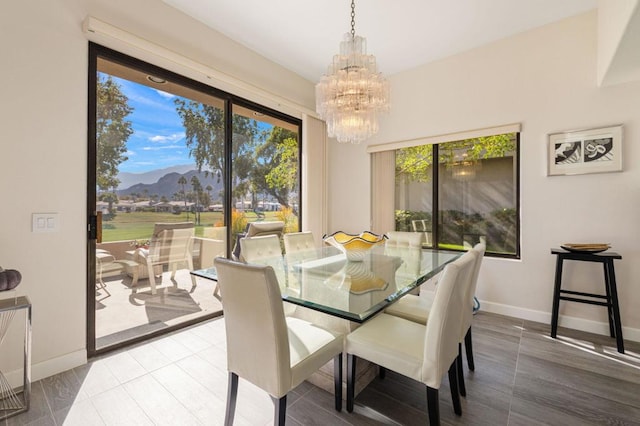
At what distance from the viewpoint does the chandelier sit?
2.27 m

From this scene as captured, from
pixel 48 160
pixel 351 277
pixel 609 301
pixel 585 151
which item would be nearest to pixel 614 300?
pixel 609 301

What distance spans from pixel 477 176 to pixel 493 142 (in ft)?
1.38

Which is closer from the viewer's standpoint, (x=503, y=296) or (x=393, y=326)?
(x=393, y=326)

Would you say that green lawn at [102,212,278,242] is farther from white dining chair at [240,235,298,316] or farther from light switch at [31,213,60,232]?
white dining chair at [240,235,298,316]

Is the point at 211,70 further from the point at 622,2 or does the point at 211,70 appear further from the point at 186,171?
the point at 622,2

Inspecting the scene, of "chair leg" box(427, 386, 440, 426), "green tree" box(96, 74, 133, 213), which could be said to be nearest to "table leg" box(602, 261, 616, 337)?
"chair leg" box(427, 386, 440, 426)

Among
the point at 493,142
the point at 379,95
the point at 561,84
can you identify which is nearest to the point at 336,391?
the point at 379,95

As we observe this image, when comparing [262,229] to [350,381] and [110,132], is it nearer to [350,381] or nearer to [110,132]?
[110,132]

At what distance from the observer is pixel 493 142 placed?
3.35 meters

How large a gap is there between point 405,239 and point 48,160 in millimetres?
3120

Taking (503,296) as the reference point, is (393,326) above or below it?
above

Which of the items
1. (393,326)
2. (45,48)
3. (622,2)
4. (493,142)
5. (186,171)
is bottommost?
(393,326)

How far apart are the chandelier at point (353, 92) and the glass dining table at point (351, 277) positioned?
112 cm

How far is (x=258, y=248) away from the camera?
8.53 feet
